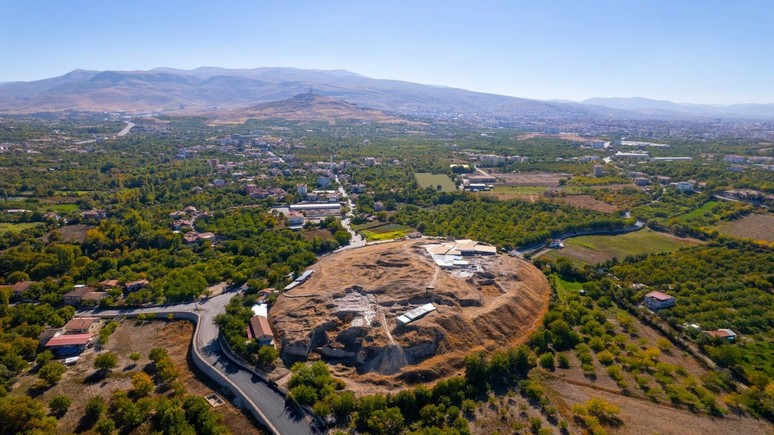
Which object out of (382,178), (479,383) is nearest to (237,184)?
(382,178)

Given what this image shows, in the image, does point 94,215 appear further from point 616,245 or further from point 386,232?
point 616,245

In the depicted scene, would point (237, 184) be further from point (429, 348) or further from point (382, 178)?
point (429, 348)

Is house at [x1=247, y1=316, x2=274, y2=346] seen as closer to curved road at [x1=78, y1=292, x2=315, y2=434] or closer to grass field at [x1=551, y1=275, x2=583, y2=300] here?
curved road at [x1=78, y1=292, x2=315, y2=434]

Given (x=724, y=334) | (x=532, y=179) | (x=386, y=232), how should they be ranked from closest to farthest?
(x=724, y=334), (x=386, y=232), (x=532, y=179)

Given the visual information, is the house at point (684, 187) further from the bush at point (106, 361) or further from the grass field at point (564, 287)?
the bush at point (106, 361)

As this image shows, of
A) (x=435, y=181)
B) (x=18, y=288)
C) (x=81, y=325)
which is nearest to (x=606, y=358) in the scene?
(x=81, y=325)

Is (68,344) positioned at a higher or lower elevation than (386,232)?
lower

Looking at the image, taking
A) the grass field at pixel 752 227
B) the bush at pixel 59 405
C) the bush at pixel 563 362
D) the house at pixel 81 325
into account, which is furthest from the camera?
the grass field at pixel 752 227

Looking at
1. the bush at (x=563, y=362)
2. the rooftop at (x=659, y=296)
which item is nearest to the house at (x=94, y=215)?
the bush at (x=563, y=362)
